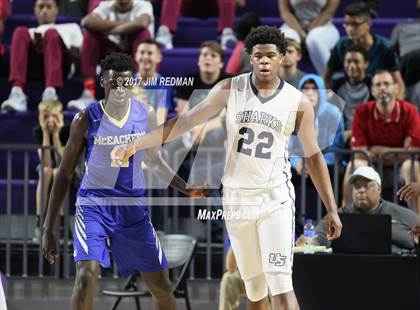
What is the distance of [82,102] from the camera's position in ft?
35.9

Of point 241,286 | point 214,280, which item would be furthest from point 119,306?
point 241,286

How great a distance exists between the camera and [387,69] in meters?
10.5

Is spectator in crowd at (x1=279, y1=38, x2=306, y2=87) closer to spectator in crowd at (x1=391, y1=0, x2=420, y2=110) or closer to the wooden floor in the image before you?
spectator in crowd at (x1=391, y1=0, x2=420, y2=110)

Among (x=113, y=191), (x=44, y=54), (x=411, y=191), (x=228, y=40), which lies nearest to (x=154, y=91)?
(x=44, y=54)

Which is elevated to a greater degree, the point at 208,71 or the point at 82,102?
the point at 208,71

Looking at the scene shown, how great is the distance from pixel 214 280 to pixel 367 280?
1.96m

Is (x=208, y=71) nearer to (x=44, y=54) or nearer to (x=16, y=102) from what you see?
(x=44, y=54)

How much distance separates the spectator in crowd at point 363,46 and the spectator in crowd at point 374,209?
2.29 m

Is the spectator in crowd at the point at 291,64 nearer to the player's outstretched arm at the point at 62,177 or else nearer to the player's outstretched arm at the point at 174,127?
the player's outstretched arm at the point at 174,127

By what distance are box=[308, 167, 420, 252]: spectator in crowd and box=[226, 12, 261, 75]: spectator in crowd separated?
2356 millimetres

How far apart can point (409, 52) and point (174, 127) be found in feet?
15.3

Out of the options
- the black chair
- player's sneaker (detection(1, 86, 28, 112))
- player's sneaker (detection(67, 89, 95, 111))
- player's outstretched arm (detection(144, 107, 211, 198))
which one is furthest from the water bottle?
player's sneaker (detection(1, 86, 28, 112))

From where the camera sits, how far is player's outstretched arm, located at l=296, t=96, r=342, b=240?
6.62 m

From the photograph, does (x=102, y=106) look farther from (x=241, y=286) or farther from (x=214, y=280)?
(x=214, y=280)
